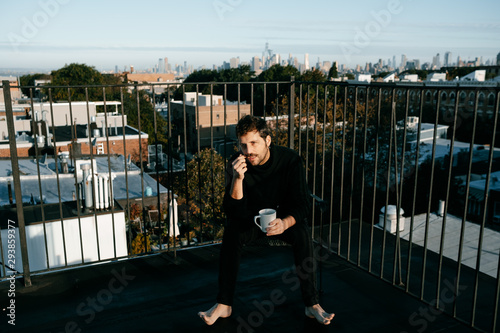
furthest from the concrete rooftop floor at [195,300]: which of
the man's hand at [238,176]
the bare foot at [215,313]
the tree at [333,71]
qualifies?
the tree at [333,71]

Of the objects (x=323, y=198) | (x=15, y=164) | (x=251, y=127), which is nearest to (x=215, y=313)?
(x=251, y=127)

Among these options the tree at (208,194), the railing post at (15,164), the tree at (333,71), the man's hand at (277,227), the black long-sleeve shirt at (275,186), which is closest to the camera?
the man's hand at (277,227)

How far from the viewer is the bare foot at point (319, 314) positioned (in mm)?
2188

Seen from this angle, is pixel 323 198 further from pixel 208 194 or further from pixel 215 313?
pixel 208 194

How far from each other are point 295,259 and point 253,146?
0.69 m

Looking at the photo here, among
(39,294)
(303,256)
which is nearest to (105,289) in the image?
(39,294)

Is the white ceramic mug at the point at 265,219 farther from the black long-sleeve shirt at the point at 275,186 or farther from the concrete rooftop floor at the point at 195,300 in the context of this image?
the concrete rooftop floor at the point at 195,300

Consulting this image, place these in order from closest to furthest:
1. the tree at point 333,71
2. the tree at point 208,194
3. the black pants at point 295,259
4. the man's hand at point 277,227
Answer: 1. the man's hand at point 277,227
2. the black pants at point 295,259
3. the tree at point 208,194
4. the tree at point 333,71

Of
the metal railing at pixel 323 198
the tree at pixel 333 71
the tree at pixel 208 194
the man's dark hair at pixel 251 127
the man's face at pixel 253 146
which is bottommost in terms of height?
the tree at pixel 208 194

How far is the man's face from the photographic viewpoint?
2238 millimetres

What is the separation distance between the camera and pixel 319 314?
2.21 m

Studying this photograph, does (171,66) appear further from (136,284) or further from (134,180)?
(136,284)

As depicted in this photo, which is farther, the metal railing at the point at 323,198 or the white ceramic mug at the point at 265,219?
the metal railing at the point at 323,198

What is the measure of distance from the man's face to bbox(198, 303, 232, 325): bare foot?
0.85 meters
